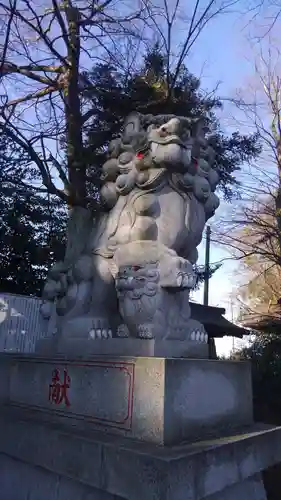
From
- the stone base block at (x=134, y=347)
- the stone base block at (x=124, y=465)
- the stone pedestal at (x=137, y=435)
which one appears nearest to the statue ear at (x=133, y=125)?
Answer: the stone base block at (x=134, y=347)

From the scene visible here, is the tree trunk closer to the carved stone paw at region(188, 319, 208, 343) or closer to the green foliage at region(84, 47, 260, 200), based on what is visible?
the green foliage at region(84, 47, 260, 200)

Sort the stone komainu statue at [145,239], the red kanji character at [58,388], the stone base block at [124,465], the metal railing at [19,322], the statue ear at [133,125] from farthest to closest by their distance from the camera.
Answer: the metal railing at [19,322] < the statue ear at [133,125] < the red kanji character at [58,388] < the stone komainu statue at [145,239] < the stone base block at [124,465]

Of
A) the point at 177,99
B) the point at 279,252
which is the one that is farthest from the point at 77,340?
the point at 279,252

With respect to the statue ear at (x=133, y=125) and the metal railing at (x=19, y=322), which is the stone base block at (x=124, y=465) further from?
the metal railing at (x=19, y=322)

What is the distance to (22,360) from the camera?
3.23m

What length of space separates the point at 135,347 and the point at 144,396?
0.34 metres

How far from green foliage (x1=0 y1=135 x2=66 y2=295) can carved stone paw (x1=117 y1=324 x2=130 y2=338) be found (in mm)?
4423

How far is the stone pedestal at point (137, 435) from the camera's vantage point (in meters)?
2.03

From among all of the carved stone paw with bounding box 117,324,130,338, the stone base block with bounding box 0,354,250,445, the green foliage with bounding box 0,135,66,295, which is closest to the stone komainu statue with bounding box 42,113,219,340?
the carved stone paw with bounding box 117,324,130,338

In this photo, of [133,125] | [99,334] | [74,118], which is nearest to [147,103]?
[74,118]

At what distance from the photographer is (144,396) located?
2293 millimetres

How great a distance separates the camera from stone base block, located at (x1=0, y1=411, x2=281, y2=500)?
195 cm

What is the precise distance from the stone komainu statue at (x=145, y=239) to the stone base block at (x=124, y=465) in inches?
25.8

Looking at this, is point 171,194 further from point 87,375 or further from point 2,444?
point 2,444
